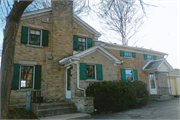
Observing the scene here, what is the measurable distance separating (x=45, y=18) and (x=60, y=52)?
113 inches

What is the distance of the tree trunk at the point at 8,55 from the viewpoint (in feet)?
17.7

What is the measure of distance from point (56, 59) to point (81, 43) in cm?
276

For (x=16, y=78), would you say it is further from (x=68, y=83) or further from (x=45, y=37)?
(x=45, y=37)

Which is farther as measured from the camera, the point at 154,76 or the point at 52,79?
the point at 154,76

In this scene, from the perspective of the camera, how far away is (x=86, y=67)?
952 centimetres

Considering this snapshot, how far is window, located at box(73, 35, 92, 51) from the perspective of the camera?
464 inches

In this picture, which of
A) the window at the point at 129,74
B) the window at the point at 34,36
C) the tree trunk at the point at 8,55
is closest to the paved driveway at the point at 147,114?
the tree trunk at the point at 8,55

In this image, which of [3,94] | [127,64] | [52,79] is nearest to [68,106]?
[52,79]

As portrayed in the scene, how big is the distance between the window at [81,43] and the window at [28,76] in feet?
10.9

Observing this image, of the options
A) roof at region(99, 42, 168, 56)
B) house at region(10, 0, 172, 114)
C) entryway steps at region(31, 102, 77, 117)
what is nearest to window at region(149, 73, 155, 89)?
roof at region(99, 42, 168, 56)

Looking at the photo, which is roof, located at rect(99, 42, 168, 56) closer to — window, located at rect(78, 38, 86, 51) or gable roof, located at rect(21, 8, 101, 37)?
gable roof, located at rect(21, 8, 101, 37)

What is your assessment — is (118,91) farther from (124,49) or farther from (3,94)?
(124,49)

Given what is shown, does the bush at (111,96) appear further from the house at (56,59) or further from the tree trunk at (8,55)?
the tree trunk at (8,55)

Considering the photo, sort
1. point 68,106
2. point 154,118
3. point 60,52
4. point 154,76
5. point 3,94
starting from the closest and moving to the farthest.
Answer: point 3,94
point 154,118
point 68,106
point 60,52
point 154,76
